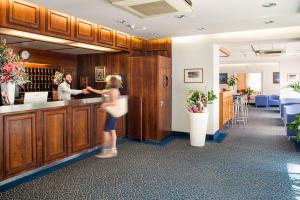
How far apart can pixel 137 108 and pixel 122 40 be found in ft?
5.84

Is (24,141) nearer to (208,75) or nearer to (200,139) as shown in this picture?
(200,139)

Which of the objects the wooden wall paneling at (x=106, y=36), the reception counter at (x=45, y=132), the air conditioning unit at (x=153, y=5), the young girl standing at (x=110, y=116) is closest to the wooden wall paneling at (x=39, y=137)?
the reception counter at (x=45, y=132)

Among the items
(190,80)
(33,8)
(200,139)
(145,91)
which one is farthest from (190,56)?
→ (33,8)

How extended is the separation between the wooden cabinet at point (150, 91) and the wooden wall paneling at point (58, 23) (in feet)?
6.95

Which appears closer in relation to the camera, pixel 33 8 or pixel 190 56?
pixel 33 8

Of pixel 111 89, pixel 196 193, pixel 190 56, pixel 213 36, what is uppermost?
pixel 213 36

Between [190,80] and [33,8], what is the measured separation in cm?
422

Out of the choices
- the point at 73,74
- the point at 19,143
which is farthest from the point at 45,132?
the point at 73,74

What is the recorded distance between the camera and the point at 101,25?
18.7 feet

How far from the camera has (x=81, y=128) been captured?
520 cm

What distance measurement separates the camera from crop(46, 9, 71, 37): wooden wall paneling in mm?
4516

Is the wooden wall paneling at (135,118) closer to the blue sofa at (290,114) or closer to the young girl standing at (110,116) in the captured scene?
the young girl standing at (110,116)

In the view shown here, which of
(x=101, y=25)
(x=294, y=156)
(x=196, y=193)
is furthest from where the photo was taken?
(x=101, y=25)

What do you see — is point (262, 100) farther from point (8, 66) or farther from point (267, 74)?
point (8, 66)
